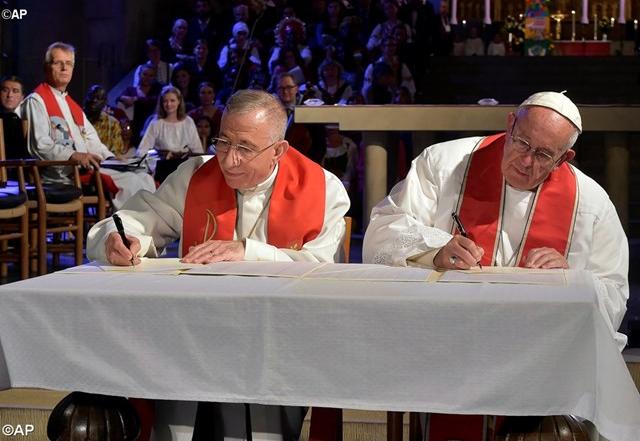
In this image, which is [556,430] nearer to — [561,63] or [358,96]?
[358,96]

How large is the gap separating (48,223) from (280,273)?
5361 mm

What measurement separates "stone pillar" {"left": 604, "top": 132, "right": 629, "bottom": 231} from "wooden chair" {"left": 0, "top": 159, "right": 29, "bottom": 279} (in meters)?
3.37

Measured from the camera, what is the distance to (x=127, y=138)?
32.7 ft

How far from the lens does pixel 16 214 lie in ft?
23.3

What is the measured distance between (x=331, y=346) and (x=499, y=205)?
1311mm

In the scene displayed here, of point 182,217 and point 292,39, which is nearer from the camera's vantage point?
point 182,217

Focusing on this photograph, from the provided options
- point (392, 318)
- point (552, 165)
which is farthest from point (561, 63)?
point (392, 318)

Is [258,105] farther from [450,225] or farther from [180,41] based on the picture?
[180,41]

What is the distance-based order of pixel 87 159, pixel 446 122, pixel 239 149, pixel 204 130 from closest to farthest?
pixel 239 149
pixel 446 122
pixel 87 159
pixel 204 130

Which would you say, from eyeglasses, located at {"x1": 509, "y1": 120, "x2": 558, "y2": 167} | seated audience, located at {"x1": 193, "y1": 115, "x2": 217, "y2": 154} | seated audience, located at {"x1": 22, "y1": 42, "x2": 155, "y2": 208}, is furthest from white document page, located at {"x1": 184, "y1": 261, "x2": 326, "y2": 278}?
seated audience, located at {"x1": 193, "y1": 115, "x2": 217, "y2": 154}

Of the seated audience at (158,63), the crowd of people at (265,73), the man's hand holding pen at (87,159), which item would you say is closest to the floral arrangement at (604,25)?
the crowd of people at (265,73)

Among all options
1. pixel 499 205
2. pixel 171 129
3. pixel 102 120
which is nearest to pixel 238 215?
pixel 499 205

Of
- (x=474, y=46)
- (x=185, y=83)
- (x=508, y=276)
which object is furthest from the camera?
(x=474, y=46)

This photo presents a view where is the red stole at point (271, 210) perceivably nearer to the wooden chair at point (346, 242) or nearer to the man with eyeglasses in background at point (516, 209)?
the wooden chair at point (346, 242)
